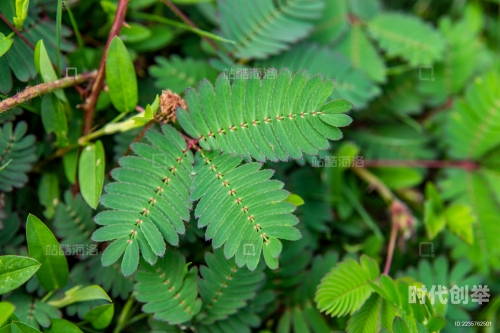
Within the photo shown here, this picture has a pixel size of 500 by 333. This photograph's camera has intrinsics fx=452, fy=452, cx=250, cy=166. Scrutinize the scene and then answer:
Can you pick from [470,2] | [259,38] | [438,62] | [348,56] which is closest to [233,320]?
[259,38]

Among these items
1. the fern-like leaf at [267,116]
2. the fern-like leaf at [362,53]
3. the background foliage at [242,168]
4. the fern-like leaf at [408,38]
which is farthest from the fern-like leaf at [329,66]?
the fern-like leaf at [267,116]

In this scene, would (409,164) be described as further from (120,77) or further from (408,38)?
(120,77)

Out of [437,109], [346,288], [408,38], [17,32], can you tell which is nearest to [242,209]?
[346,288]

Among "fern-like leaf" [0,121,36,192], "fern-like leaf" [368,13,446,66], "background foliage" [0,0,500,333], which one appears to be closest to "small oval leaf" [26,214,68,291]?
"background foliage" [0,0,500,333]

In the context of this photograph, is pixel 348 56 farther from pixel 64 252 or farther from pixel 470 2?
pixel 64 252

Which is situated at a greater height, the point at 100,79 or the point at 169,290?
the point at 100,79
